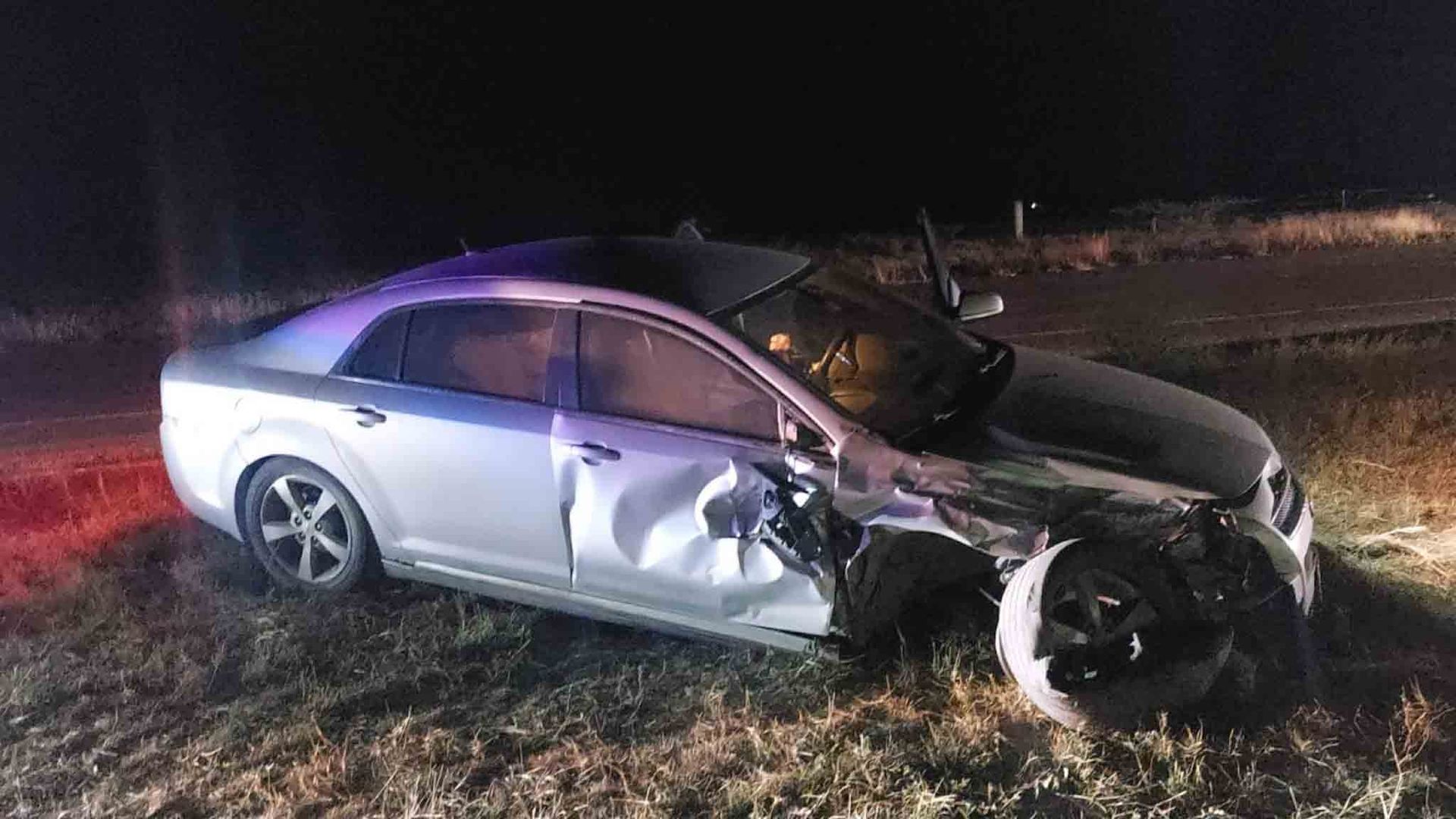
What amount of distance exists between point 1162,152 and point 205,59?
33.5 meters

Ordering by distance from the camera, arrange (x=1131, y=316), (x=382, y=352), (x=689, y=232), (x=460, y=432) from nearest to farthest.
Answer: (x=460, y=432) → (x=382, y=352) → (x=689, y=232) → (x=1131, y=316)

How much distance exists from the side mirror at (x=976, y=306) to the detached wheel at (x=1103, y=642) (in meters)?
1.68

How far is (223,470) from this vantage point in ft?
16.9

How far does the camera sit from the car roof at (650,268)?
4.52 meters

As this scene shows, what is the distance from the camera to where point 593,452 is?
14.2ft

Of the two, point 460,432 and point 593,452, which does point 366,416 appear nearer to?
point 460,432

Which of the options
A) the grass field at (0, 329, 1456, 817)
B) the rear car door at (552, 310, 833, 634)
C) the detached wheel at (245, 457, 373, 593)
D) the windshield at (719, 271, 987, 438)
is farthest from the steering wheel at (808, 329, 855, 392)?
the detached wheel at (245, 457, 373, 593)

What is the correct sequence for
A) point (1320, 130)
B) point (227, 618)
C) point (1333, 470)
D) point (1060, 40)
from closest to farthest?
point (227, 618) < point (1333, 470) < point (1320, 130) < point (1060, 40)

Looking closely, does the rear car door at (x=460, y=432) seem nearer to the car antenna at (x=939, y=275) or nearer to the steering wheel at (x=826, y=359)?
the steering wheel at (x=826, y=359)

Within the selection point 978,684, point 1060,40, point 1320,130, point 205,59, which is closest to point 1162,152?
point 1320,130

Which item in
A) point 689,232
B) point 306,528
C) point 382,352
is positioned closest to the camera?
point 382,352

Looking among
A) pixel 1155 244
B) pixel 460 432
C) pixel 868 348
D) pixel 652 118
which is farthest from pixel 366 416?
pixel 652 118

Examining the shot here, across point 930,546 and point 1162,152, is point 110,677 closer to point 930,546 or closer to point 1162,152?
point 930,546

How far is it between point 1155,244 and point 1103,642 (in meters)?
15.1
